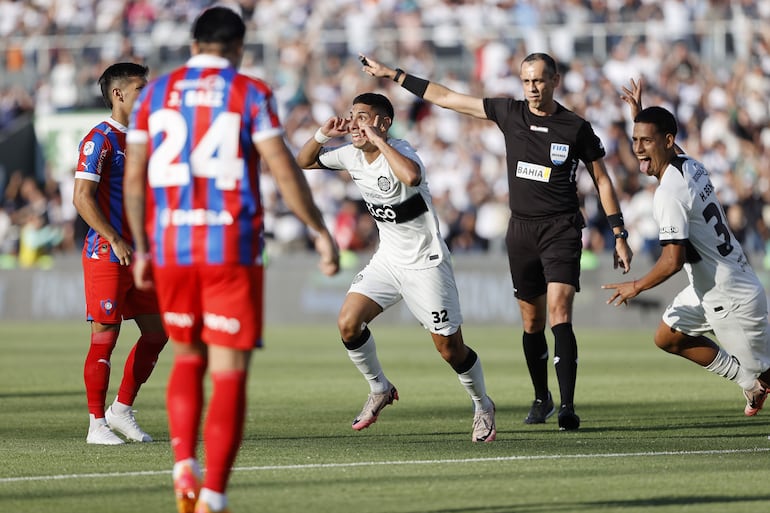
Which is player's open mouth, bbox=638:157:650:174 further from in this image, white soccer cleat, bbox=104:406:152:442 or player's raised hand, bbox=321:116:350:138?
white soccer cleat, bbox=104:406:152:442

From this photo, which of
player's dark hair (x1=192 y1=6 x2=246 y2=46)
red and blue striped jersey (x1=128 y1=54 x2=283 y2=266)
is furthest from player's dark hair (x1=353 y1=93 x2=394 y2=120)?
red and blue striped jersey (x1=128 y1=54 x2=283 y2=266)

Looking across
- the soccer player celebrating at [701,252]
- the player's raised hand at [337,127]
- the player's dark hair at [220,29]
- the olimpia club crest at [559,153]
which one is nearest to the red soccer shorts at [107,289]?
the player's raised hand at [337,127]

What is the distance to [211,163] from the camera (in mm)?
6113

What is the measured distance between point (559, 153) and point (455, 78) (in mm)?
18543

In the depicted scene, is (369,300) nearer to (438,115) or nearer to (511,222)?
(511,222)

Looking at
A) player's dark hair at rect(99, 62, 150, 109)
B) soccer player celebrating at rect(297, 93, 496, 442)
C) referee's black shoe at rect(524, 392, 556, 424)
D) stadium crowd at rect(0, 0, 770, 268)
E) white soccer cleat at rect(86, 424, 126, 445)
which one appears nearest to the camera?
white soccer cleat at rect(86, 424, 126, 445)

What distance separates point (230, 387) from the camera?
602cm

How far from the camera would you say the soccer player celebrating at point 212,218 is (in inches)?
238

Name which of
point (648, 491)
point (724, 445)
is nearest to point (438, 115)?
point (724, 445)

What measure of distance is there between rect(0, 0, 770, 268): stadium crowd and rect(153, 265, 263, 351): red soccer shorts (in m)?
16.9

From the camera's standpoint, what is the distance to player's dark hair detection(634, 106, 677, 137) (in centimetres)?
934

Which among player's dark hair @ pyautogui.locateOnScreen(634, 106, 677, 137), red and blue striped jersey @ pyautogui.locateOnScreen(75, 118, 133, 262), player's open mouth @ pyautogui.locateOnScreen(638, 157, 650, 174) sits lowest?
red and blue striped jersey @ pyautogui.locateOnScreen(75, 118, 133, 262)

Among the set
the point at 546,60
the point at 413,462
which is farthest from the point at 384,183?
the point at 413,462

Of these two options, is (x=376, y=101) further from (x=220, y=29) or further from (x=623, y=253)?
(x=220, y=29)
